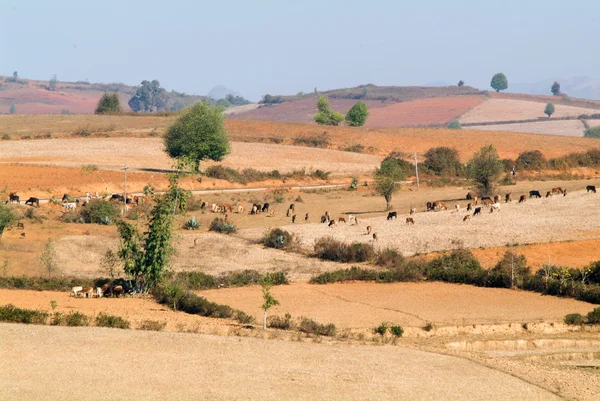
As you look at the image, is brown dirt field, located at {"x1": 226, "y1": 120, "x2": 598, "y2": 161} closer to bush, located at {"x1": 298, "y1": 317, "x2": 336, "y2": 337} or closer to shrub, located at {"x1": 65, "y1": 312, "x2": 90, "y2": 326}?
bush, located at {"x1": 298, "y1": 317, "x2": 336, "y2": 337}

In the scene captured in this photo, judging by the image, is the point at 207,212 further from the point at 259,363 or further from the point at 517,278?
the point at 259,363

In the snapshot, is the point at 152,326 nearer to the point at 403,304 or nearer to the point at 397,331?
the point at 397,331

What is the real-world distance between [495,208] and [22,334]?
1294 inches

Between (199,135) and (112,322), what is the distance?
165 feet

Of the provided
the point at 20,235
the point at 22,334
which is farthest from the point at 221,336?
the point at 20,235

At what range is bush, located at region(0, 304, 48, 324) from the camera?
26844mm

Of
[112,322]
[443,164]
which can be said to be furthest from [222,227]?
[443,164]

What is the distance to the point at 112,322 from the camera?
27125mm

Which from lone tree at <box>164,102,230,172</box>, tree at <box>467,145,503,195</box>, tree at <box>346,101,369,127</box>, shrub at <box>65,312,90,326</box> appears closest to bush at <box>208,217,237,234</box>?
shrub at <box>65,312,90,326</box>

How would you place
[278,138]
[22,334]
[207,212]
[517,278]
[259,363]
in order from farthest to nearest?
[278,138]
[207,212]
[517,278]
[22,334]
[259,363]

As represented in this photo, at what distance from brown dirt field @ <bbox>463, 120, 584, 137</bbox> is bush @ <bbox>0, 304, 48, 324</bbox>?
464ft

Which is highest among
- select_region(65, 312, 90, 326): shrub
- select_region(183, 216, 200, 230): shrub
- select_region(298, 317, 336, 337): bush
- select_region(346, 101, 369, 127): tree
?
select_region(346, 101, 369, 127): tree

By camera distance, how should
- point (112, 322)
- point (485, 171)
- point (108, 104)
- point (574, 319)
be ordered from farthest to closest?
point (108, 104) → point (485, 171) → point (574, 319) → point (112, 322)

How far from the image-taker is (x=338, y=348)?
25.5m
